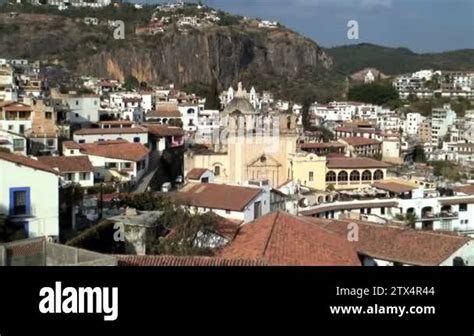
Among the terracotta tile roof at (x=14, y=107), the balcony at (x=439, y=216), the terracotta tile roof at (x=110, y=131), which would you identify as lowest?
the balcony at (x=439, y=216)

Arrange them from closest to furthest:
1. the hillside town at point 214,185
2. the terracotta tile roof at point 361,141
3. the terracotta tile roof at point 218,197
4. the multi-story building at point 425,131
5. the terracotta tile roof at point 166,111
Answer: the hillside town at point 214,185
the terracotta tile roof at point 218,197
the terracotta tile roof at point 166,111
the terracotta tile roof at point 361,141
the multi-story building at point 425,131

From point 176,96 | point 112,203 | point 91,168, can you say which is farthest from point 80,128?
point 176,96

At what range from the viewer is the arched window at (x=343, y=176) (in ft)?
39.9

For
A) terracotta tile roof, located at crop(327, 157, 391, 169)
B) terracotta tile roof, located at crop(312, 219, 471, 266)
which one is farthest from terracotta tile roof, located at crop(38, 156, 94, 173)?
terracotta tile roof, located at crop(327, 157, 391, 169)

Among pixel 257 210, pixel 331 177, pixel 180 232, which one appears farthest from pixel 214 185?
pixel 331 177

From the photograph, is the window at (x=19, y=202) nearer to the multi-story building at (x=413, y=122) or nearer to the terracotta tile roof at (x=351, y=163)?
the terracotta tile roof at (x=351, y=163)

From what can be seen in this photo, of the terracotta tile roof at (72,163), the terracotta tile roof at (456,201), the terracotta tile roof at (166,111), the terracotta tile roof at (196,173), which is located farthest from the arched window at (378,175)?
the terracotta tile roof at (166,111)

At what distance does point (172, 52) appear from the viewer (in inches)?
1120

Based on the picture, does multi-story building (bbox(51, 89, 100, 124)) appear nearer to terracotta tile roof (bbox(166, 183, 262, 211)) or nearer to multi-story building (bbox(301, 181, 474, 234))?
multi-story building (bbox(301, 181, 474, 234))

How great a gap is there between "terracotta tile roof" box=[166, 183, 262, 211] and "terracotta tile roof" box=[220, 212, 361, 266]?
1.46 m

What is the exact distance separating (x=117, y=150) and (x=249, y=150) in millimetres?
1948

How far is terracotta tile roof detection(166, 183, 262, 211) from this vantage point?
20.6 feet

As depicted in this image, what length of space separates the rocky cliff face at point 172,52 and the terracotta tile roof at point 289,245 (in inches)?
771

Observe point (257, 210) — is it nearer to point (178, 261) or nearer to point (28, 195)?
point (28, 195)
